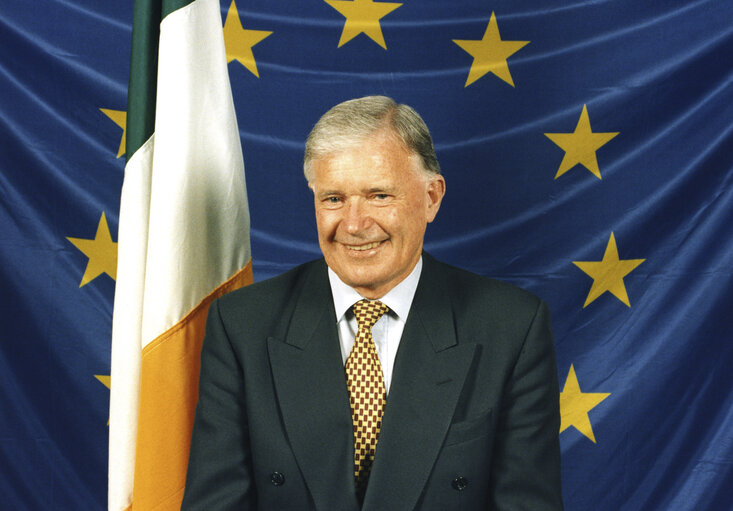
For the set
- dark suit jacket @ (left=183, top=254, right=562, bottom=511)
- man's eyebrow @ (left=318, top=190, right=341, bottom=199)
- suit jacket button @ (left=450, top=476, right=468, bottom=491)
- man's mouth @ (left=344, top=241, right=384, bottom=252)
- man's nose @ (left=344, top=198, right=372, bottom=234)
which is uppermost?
man's eyebrow @ (left=318, top=190, right=341, bottom=199)

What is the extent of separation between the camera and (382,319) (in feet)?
5.69

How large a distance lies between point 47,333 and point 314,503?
1.36m

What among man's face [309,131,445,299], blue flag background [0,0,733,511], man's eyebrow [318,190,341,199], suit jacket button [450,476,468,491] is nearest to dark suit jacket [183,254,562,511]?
suit jacket button [450,476,468,491]

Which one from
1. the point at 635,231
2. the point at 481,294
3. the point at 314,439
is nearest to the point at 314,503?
the point at 314,439

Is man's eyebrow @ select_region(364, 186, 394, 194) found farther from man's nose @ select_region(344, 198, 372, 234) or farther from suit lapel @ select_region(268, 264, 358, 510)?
suit lapel @ select_region(268, 264, 358, 510)

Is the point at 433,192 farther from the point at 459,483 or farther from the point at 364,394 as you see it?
the point at 459,483

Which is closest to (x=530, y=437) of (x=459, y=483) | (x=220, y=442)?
(x=459, y=483)

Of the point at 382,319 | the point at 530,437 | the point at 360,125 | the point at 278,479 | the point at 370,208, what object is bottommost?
the point at 278,479

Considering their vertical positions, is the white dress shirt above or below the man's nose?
below

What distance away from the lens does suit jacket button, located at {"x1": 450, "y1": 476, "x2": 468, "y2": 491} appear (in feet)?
5.22

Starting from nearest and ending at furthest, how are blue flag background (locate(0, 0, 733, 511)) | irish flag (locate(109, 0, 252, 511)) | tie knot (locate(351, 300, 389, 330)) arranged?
tie knot (locate(351, 300, 389, 330)) < irish flag (locate(109, 0, 252, 511)) < blue flag background (locate(0, 0, 733, 511))

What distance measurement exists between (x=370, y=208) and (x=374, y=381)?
36cm

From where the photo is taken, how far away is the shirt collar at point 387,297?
172 cm

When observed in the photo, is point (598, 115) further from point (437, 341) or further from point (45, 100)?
point (45, 100)
